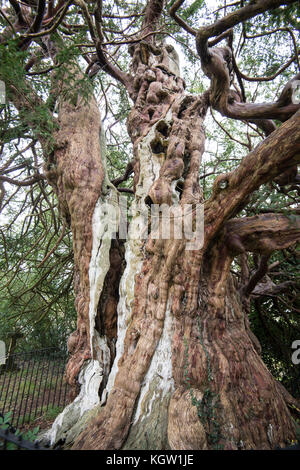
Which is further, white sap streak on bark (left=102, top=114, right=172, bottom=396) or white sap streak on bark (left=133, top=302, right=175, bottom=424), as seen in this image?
white sap streak on bark (left=102, top=114, right=172, bottom=396)

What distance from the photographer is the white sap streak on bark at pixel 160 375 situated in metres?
2.14

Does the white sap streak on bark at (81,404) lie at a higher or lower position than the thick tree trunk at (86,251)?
lower

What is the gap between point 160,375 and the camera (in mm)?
2250

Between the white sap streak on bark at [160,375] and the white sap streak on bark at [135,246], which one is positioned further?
the white sap streak on bark at [135,246]

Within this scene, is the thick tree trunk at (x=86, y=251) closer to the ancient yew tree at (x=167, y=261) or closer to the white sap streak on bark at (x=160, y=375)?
the ancient yew tree at (x=167, y=261)

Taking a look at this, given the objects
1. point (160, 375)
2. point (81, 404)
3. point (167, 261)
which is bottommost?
point (81, 404)

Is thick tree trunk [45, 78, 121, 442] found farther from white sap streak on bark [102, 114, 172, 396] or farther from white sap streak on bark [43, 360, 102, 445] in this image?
white sap streak on bark [102, 114, 172, 396]

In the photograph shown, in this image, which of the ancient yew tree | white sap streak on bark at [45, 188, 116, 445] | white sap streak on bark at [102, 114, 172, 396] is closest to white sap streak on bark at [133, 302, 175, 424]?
the ancient yew tree

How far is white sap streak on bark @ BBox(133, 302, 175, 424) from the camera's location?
214 centimetres

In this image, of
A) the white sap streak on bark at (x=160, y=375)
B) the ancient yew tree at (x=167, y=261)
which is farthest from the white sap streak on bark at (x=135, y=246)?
the white sap streak on bark at (x=160, y=375)

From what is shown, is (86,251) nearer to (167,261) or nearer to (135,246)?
(135,246)

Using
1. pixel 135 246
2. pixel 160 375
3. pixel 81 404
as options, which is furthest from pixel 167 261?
pixel 81 404

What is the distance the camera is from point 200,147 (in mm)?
3547

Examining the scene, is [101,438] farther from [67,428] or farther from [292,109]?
[292,109]
